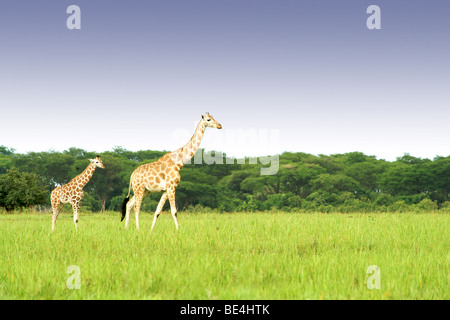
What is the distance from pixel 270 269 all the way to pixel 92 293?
280 centimetres

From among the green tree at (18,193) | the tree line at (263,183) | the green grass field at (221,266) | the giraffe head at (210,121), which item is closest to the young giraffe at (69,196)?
the green grass field at (221,266)

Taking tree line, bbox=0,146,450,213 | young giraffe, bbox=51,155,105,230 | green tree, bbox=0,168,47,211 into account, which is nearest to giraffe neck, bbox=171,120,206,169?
young giraffe, bbox=51,155,105,230

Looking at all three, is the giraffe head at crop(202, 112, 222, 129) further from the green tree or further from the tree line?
the tree line

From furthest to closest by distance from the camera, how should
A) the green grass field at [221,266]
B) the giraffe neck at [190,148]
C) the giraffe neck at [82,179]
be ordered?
the giraffe neck at [82,179]
the giraffe neck at [190,148]
the green grass field at [221,266]

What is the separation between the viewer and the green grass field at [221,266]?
5812mm

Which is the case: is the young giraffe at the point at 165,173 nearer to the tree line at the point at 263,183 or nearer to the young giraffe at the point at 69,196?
the young giraffe at the point at 69,196

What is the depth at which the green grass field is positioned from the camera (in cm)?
581

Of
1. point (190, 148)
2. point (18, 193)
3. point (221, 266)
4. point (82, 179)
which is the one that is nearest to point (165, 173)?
point (190, 148)

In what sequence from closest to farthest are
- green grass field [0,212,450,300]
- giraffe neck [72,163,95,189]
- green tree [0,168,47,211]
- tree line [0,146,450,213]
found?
green grass field [0,212,450,300] < giraffe neck [72,163,95,189] < green tree [0,168,47,211] < tree line [0,146,450,213]

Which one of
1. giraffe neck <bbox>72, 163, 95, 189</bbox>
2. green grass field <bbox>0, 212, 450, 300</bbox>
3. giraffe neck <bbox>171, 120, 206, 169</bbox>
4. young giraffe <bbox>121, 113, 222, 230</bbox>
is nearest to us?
green grass field <bbox>0, 212, 450, 300</bbox>

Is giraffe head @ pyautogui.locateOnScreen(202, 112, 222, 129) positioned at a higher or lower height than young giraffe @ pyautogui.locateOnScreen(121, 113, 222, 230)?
higher
